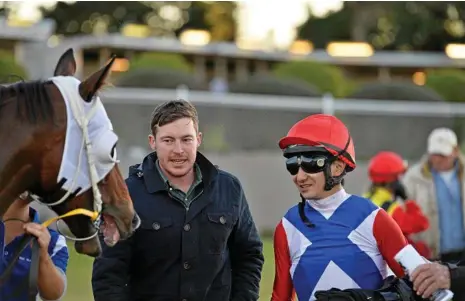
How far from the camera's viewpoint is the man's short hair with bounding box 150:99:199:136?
4004 mm

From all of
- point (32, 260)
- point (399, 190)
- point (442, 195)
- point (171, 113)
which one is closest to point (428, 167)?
point (442, 195)

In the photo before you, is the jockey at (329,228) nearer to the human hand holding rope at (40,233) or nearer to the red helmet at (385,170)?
the human hand holding rope at (40,233)

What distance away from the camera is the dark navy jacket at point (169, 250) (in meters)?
3.98

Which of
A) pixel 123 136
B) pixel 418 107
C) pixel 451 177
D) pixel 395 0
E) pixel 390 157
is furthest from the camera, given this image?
pixel 395 0

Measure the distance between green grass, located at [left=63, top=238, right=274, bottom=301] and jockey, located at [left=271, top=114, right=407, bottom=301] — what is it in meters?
4.56

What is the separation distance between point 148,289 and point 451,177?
4831mm

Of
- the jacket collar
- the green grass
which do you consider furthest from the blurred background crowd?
the jacket collar

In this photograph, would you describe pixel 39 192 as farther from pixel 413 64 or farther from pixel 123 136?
pixel 413 64

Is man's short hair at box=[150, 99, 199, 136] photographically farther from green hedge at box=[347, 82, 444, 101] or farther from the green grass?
green hedge at box=[347, 82, 444, 101]

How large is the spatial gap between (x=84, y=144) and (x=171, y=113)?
768mm

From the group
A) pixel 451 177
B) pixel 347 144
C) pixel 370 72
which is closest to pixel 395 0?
pixel 370 72

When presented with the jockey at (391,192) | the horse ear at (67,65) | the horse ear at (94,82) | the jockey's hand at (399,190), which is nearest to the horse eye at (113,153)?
the horse ear at (94,82)

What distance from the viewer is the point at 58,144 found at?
3.25m

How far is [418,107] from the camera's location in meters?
16.2
